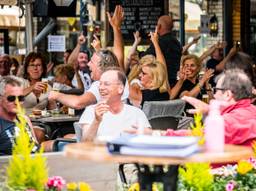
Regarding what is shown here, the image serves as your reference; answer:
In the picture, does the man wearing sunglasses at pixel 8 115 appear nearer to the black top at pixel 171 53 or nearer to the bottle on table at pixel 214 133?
the bottle on table at pixel 214 133

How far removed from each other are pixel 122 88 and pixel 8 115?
818 millimetres

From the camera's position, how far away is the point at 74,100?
5945mm

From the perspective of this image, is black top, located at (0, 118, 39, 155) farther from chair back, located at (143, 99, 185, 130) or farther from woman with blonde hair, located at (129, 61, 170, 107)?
woman with blonde hair, located at (129, 61, 170, 107)

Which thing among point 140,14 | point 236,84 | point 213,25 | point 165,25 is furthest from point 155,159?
point 213,25

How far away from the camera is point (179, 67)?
358 inches

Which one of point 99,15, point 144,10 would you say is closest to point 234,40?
point 144,10

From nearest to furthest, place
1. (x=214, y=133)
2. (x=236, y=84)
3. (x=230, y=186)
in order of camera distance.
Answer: (x=214, y=133), (x=230, y=186), (x=236, y=84)

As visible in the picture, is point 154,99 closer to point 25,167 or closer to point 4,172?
point 4,172

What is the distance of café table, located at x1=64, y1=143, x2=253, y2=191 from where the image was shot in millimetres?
2943

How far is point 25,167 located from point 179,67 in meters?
5.62

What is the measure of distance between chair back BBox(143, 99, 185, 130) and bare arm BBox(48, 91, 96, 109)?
0.75m

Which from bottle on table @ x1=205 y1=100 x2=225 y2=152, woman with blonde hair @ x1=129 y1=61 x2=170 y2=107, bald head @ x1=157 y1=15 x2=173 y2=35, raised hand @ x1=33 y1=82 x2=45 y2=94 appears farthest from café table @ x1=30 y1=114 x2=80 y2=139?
bottle on table @ x1=205 y1=100 x2=225 y2=152

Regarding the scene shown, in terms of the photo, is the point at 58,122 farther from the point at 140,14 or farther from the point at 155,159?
the point at 155,159

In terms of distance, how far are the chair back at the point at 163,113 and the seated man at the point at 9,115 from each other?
1.51 m
